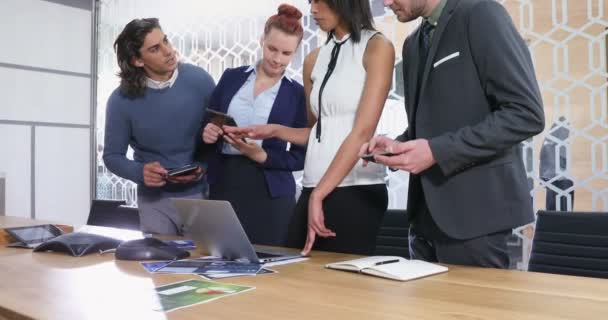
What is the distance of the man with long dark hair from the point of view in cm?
262

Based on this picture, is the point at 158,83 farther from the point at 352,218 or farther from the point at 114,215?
the point at 352,218

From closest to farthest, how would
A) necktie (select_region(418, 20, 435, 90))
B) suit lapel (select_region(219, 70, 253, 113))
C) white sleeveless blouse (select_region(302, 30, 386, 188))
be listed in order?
necktie (select_region(418, 20, 435, 90)) < white sleeveless blouse (select_region(302, 30, 386, 188)) < suit lapel (select_region(219, 70, 253, 113))

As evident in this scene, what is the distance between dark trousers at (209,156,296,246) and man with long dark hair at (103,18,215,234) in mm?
324

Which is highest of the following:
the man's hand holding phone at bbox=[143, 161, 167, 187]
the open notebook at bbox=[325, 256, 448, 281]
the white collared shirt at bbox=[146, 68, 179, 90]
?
the white collared shirt at bbox=[146, 68, 179, 90]

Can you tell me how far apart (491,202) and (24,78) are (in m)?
4.85

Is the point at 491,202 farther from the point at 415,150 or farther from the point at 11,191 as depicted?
the point at 11,191

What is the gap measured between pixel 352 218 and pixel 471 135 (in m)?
0.48

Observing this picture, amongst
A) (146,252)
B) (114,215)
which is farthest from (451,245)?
(114,215)

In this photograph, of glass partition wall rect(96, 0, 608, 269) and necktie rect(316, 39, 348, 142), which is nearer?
necktie rect(316, 39, 348, 142)

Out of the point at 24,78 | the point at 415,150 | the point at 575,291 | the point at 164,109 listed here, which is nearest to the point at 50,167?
the point at 24,78

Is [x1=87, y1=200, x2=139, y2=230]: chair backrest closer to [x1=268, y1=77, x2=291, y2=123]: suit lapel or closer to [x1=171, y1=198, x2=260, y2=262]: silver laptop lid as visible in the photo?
[x1=268, y1=77, x2=291, y2=123]: suit lapel

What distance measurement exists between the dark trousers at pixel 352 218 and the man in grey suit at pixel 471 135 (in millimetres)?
177

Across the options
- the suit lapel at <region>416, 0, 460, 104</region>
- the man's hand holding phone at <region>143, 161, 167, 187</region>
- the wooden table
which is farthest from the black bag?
the suit lapel at <region>416, 0, 460, 104</region>


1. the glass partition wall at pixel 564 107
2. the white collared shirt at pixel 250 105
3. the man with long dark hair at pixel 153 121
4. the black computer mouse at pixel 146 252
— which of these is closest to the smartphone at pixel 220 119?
the white collared shirt at pixel 250 105
